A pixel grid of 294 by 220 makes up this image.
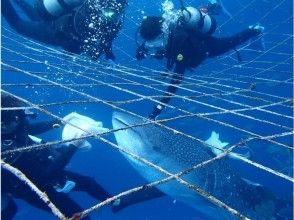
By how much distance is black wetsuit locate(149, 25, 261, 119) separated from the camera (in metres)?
6.47

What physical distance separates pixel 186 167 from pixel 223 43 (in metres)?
2.86

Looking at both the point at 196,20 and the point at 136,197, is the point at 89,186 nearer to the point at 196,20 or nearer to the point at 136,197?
the point at 136,197

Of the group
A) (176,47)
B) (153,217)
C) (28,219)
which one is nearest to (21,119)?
(176,47)

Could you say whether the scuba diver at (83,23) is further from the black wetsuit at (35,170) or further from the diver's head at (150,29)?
the black wetsuit at (35,170)

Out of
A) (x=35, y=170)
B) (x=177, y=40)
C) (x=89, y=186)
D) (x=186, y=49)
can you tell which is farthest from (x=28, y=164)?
(x=186, y=49)

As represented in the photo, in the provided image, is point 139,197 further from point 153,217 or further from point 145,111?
point 145,111

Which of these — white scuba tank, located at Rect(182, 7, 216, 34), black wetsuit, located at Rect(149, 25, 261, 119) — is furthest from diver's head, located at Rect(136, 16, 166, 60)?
white scuba tank, located at Rect(182, 7, 216, 34)

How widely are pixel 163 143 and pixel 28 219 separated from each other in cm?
1445

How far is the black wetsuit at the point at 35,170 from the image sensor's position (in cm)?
436

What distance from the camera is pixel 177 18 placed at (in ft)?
21.9

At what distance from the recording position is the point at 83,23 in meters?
6.33

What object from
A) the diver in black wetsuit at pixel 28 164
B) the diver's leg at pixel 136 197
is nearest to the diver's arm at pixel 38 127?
the diver in black wetsuit at pixel 28 164

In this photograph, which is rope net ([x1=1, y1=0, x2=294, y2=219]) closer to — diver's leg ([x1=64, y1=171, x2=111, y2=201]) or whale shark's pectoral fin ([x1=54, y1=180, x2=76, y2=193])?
whale shark's pectoral fin ([x1=54, y1=180, x2=76, y2=193])

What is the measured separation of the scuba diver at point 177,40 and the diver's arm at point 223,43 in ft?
0.06
